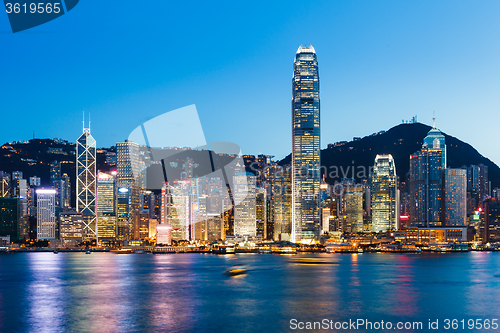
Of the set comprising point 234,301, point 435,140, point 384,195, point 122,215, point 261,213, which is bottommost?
point 122,215

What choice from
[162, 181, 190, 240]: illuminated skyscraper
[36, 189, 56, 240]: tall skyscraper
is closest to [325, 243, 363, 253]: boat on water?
[162, 181, 190, 240]: illuminated skyscraper

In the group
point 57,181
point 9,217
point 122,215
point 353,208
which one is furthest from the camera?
point 353,208

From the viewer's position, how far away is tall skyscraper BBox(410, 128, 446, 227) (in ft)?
486

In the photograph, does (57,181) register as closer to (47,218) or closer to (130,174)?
(47,218)

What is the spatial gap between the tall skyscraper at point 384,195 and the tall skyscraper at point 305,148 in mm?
27918

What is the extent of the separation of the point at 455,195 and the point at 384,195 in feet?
A: 62.9

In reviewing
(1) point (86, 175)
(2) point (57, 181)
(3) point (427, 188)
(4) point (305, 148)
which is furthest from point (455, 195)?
(2) point (57, 181)

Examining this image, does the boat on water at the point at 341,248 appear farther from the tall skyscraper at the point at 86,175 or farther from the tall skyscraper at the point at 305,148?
the tall skyscraper at the point at 86,175

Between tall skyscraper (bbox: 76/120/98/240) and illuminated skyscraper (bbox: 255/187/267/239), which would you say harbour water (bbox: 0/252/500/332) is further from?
tall skyscraper (bbox: 76/120/98/240)

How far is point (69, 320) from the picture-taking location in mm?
27062

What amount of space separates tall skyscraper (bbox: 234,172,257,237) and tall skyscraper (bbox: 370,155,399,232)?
37709 millimetres

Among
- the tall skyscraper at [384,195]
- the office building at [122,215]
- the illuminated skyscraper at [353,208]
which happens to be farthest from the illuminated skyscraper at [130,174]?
the tall skyscraper at [384,195]

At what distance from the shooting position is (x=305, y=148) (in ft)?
437

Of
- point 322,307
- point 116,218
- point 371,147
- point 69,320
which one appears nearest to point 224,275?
point 322,307
